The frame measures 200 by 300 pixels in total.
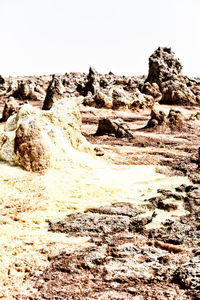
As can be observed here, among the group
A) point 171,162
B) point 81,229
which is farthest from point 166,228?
point 171,162

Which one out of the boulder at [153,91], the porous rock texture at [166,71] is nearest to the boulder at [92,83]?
the boulder at [153,91]

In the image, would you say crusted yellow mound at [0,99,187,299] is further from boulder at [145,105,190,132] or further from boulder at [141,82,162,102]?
boulder at [141,82,162,102]

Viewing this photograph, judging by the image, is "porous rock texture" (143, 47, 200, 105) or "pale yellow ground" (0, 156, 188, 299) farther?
"porous rock texture" (143, 47, 200, 105)

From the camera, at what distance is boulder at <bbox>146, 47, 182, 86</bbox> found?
31.0 m

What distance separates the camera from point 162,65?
3109cm

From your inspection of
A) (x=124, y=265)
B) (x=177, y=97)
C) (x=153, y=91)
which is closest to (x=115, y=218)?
(x=124, y=265)

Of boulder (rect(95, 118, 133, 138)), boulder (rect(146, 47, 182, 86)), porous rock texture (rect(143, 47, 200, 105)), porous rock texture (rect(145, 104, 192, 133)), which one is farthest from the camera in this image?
boulder (rect(146, 47, 182, 86))

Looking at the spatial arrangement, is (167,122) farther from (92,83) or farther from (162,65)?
(162,65)

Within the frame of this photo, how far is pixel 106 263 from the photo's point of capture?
11.9 ft

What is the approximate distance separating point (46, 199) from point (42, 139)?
2.15 metres

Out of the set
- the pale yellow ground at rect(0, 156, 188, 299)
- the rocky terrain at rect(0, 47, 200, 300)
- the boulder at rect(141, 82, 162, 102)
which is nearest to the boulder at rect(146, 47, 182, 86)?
the boulder at rect(141, 82, 162, 102)

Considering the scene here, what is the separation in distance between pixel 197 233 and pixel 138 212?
1.06 m

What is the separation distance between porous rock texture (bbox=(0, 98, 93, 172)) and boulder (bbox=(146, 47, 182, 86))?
22.7m

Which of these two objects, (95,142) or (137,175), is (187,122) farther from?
(137,175)
